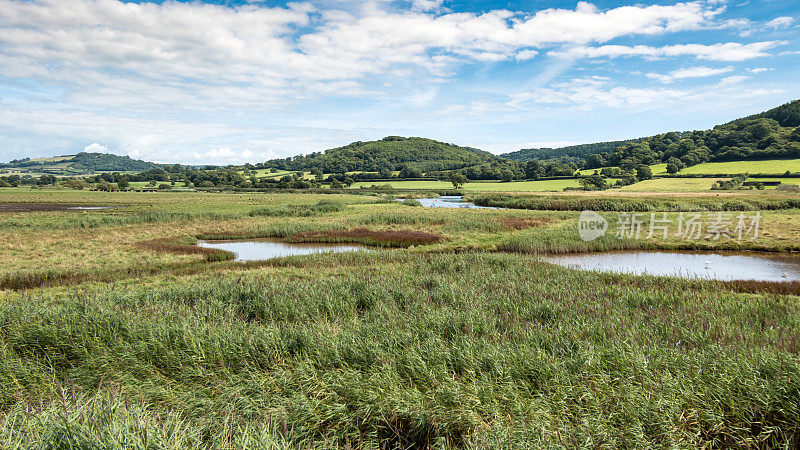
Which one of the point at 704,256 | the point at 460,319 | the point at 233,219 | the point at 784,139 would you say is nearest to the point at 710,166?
the point at 784,139

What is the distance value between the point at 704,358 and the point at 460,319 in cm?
410

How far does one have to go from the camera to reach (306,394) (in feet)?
18.6

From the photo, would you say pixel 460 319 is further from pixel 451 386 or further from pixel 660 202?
pixel 660 202

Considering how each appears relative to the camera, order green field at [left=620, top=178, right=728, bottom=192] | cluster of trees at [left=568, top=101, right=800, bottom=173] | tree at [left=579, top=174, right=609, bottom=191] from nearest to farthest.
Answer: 1. green field at [left=620, top=178, right=728, bottom=192]
2. tree at [left=579, top=174, right=609, bottom=191]
3. cluster of trees at [left=568, top=101, right=800, bottom=173]

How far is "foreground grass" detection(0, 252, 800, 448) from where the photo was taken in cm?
438

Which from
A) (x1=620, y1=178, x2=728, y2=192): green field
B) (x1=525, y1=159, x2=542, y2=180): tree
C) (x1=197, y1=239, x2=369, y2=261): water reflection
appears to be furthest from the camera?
(x1=525, y1=159, x2=542, y2=180): tree

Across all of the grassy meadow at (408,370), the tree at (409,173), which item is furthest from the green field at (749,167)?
the tree at (409,173)

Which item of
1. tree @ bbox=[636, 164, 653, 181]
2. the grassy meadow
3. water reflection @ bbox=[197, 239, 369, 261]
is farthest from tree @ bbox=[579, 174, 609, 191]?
the grassy meadow

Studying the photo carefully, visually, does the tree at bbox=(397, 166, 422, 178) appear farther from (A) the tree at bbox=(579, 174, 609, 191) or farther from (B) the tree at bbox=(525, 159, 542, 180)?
(A) the tree at bbox=(579, 174, 609, 191)

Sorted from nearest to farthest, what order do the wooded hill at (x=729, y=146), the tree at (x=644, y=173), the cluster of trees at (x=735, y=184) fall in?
the cluster of trees at (x=735, y=184), the tree at (x=644, y=173), the wooded hill at (x=729, y=146)

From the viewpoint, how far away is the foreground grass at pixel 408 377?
4.38 metres

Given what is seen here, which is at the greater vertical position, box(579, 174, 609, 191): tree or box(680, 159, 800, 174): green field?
box(680, 159, 800, 174): green field

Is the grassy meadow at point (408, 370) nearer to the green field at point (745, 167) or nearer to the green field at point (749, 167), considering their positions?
the green field at point (745, 167)

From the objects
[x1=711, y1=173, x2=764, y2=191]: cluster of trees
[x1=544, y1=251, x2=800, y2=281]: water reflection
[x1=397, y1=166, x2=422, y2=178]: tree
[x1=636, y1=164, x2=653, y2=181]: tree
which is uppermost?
[x1=397, y1=166, x2=422, y2=178]: tree
